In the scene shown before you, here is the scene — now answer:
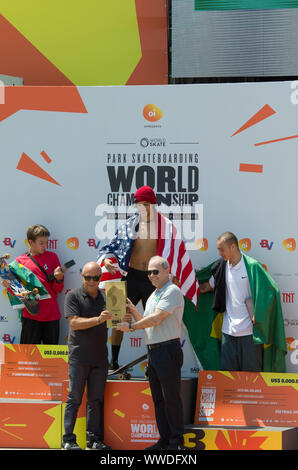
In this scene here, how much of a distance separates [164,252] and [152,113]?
4.80 ft

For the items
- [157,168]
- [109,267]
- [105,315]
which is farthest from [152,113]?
[105,315]

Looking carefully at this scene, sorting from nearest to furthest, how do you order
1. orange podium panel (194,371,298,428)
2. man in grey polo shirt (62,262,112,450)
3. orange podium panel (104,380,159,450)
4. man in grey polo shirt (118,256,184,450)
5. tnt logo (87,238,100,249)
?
man in grey polo shirt (118,256,184,450)
man in grey polo shirt (62,262,112,450)
orange podium panel (104,380,159,450)
orange podium panel (194,371,298,428)
tnt logo (87,238,100,249)

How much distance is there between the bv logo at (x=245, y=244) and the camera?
7.12 metres

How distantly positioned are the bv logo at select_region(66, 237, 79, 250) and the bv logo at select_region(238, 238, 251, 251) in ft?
5.35

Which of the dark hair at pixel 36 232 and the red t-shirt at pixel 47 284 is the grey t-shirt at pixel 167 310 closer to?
the red t-shirt at pixel 47 284

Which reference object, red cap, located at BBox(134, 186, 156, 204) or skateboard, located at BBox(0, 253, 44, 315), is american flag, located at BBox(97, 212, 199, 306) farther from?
skateboard, located at BBox(0, 253, 44, 315)

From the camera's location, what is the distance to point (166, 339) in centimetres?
571

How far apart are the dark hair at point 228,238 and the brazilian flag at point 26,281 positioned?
71.2 inches

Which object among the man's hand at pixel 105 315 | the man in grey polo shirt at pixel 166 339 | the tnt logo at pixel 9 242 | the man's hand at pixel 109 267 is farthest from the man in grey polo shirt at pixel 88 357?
the tnt logo at pixel 9 242

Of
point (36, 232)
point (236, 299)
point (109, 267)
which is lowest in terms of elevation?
point (236, 299)

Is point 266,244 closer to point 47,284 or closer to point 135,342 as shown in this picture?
point 135,342

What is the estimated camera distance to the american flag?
22.1ft

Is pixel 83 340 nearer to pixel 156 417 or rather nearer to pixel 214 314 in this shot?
pixel 156 417

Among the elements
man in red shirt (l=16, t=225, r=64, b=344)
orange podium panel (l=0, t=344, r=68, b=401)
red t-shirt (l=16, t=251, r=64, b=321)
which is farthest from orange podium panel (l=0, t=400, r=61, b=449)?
red t-shirt (l=16, t=251, r=64, b=321)
